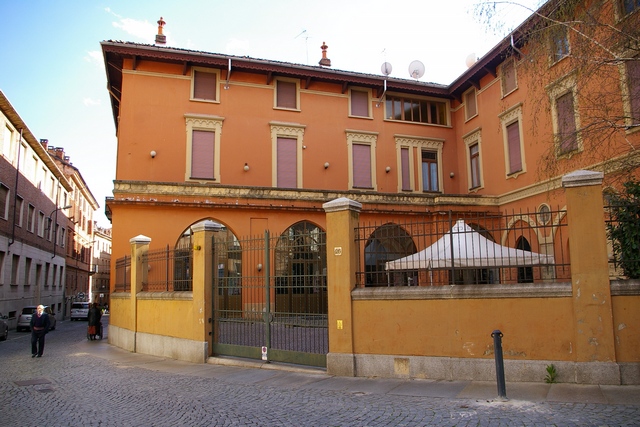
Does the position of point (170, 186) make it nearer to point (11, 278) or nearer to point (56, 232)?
point (11, 278)

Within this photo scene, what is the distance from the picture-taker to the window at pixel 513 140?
858 inches

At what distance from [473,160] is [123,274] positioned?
1758 centimetres

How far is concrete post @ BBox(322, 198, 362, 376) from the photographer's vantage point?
9281 mm

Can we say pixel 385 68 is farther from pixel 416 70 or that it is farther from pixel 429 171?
pixel 429 171

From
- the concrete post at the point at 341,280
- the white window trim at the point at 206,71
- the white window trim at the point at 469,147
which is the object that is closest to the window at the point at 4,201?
the white window trim at the point at 206,71

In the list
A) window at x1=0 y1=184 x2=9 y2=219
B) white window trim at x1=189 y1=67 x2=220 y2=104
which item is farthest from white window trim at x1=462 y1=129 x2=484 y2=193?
window at x1=0 y1=184 x2=9 y2=219

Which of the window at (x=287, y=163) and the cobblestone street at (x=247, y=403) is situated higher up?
the window at (x=287, y=163)

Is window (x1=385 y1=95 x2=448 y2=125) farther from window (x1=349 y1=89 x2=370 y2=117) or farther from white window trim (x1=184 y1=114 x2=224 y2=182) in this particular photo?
white window trim (x1=184 y1=114 x2=224 y2=182)

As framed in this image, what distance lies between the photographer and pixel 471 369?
830 cm

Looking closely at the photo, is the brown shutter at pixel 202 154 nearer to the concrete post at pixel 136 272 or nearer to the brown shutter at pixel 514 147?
the concrete post at pixel 136 272

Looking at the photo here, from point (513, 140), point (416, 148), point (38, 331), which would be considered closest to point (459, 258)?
point (38, 331)

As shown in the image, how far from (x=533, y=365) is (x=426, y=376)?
1727 mm

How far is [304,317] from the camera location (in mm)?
10117

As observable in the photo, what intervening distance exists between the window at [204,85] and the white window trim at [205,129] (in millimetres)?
992
